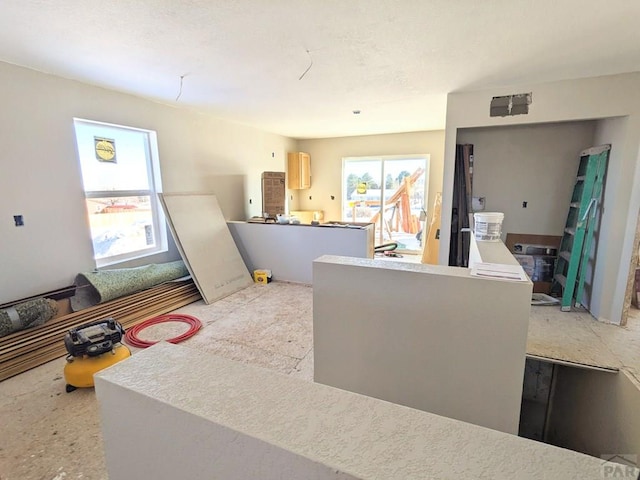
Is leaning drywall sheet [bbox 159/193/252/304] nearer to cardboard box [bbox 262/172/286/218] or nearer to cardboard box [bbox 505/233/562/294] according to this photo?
cardboard box [bbox 262/172/286/218]

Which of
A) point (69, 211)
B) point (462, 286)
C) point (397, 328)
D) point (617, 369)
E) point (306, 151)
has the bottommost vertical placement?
point (617, 369)

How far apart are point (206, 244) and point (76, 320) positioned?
A: 170 cm

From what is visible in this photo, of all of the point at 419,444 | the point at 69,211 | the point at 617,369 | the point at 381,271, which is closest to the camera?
the point at 419,444

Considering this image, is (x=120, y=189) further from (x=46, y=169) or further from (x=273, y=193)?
(x=273, y=193)

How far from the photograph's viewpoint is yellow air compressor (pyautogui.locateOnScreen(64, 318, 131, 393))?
220 centimetres

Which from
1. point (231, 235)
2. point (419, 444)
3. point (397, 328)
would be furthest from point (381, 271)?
point (231, 235)

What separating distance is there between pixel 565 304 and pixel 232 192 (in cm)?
495

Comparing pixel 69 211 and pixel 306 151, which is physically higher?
pixel 306 151

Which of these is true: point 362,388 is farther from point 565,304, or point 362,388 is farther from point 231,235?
point 231,235

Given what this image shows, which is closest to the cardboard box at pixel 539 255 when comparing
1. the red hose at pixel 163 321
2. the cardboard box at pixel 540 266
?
the cardboard box at pixel 540 266

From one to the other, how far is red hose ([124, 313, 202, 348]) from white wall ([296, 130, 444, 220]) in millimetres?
4469

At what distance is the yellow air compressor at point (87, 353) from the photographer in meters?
2.20

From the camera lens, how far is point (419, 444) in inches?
23.4

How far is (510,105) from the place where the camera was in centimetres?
320
